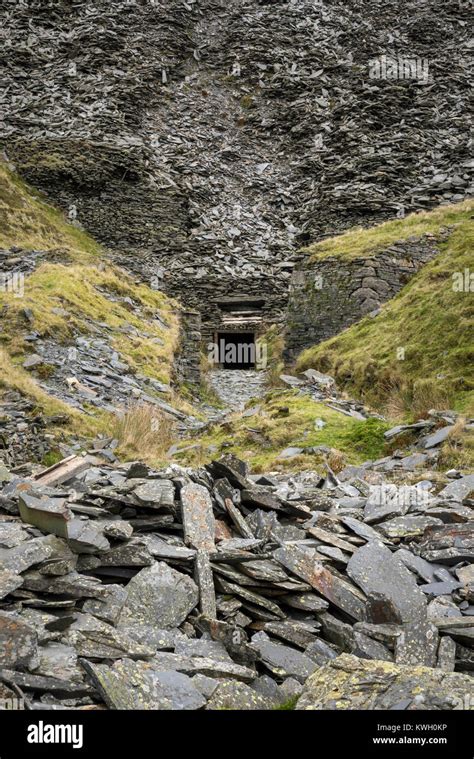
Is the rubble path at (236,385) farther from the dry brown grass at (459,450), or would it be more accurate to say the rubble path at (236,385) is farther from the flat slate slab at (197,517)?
the flat slate slab at (197,517)

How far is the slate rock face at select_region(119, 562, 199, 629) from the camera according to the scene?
15.2 ft

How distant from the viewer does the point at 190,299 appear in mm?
28094

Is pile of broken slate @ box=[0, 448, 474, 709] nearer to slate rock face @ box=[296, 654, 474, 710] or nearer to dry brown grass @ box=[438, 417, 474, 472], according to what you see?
slate rock face @ box=[296, 654, 474, 710]

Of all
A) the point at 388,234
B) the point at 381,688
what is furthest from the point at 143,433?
the point at 388,234

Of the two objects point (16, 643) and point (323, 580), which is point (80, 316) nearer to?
point (323, 580)

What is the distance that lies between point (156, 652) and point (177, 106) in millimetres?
40866

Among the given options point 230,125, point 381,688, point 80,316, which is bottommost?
point 381,688

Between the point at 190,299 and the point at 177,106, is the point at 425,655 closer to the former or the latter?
the point at 190,299

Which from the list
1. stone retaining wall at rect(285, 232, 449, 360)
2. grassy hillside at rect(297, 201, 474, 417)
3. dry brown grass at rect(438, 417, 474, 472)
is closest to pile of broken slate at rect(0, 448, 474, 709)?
dry brown grass at rect(438, 417, 474, 472)

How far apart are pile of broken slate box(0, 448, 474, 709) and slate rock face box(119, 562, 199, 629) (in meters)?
0.01

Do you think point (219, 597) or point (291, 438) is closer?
point (219, 597)

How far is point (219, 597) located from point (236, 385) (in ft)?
54.9

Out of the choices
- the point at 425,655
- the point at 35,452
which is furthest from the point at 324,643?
the point at 35,452

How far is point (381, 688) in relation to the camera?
3816 mm
